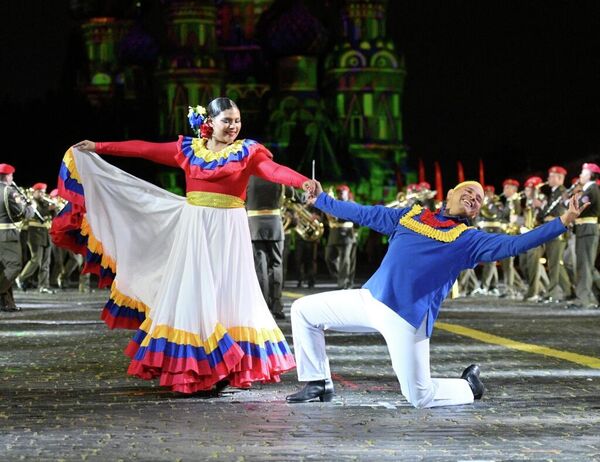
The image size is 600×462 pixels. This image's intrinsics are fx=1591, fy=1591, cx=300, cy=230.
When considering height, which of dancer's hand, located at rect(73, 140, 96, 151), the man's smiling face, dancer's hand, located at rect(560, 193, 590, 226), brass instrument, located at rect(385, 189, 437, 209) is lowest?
dancer's hand, located at rect(560, 193, 590, 226)

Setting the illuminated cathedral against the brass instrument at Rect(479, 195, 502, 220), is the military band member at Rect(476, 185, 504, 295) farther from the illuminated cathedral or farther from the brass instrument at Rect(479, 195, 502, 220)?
the illuminated cathedral

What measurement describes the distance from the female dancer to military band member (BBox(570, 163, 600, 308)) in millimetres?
12447

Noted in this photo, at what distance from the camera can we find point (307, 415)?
982cm

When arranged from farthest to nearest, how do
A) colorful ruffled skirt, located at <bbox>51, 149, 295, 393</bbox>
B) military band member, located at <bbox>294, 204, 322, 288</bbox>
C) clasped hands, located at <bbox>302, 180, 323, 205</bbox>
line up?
military band member, located at <bbox>294, 204, 322, 288</bbox>, colorful ruffled skirt, located at <bbox>51, 149, 295, 393</bbox>, clasped hands, located at <bbox>302, 180, 323, 205</bbox>

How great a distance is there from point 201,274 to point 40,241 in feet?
71.2

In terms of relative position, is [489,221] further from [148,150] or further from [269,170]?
[269,170]

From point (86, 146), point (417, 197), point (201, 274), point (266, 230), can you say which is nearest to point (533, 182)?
point (417, 197)

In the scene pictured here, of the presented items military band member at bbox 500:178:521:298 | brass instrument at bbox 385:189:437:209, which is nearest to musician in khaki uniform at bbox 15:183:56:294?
brass instrument at bbox 385:189:437:209

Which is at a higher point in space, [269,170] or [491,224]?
[491,224]

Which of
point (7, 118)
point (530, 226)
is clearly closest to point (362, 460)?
point (530, 226)

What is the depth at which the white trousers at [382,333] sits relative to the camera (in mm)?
10094

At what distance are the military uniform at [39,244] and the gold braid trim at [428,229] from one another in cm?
2131

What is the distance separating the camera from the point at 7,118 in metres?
84.8

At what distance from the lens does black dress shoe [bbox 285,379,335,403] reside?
34.3ft
